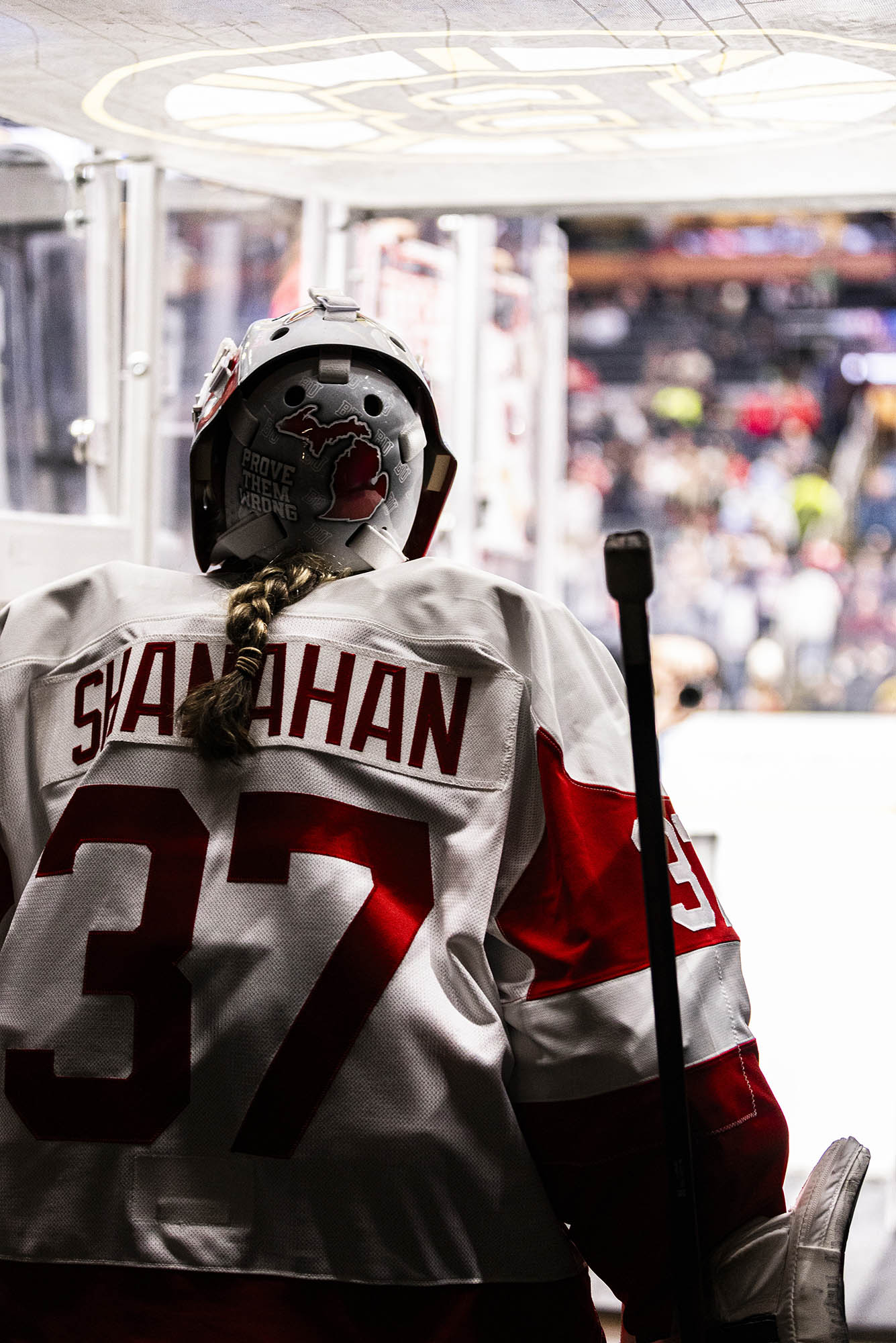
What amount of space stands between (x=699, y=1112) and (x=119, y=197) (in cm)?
196

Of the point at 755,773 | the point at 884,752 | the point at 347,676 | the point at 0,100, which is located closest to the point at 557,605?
the point at 347,676

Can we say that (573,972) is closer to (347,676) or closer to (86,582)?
(347,676)

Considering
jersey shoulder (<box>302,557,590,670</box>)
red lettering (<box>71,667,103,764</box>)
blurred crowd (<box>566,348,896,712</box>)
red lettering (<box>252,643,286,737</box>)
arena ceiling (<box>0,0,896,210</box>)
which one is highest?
arena ceiling (<box>0,0,896,210</box>)

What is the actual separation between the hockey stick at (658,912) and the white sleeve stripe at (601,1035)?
0.26 ft

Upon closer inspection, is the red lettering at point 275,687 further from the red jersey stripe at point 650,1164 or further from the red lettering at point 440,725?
the red jersey stripe at point 650,1164

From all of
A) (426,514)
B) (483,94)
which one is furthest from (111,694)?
(483,94)

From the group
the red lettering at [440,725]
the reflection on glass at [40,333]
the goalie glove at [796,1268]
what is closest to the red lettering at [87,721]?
the red lettering at [440,725]

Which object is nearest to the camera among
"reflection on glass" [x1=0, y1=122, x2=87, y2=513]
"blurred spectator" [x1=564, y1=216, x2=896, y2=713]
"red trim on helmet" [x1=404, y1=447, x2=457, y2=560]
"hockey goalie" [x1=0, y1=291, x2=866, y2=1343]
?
"hockey goalie" [x1=0, y1=291, x2=866, y2=1343]

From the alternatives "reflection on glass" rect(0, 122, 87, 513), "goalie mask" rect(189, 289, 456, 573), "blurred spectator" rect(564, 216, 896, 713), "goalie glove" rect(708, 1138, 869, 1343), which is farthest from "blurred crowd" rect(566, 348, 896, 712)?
"goalie glove" rect(708, 1138, 869, 1343)

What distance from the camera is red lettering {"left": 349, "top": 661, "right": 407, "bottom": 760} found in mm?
1128

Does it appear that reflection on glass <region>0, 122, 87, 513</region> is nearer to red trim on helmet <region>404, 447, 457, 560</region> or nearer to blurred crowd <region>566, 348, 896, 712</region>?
red trim on helmet <region>404, 447, 457, 560</region>

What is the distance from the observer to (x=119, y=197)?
8.16 ft

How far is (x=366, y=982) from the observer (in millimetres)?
1072

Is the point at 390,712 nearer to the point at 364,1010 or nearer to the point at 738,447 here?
the point at 364,1010
